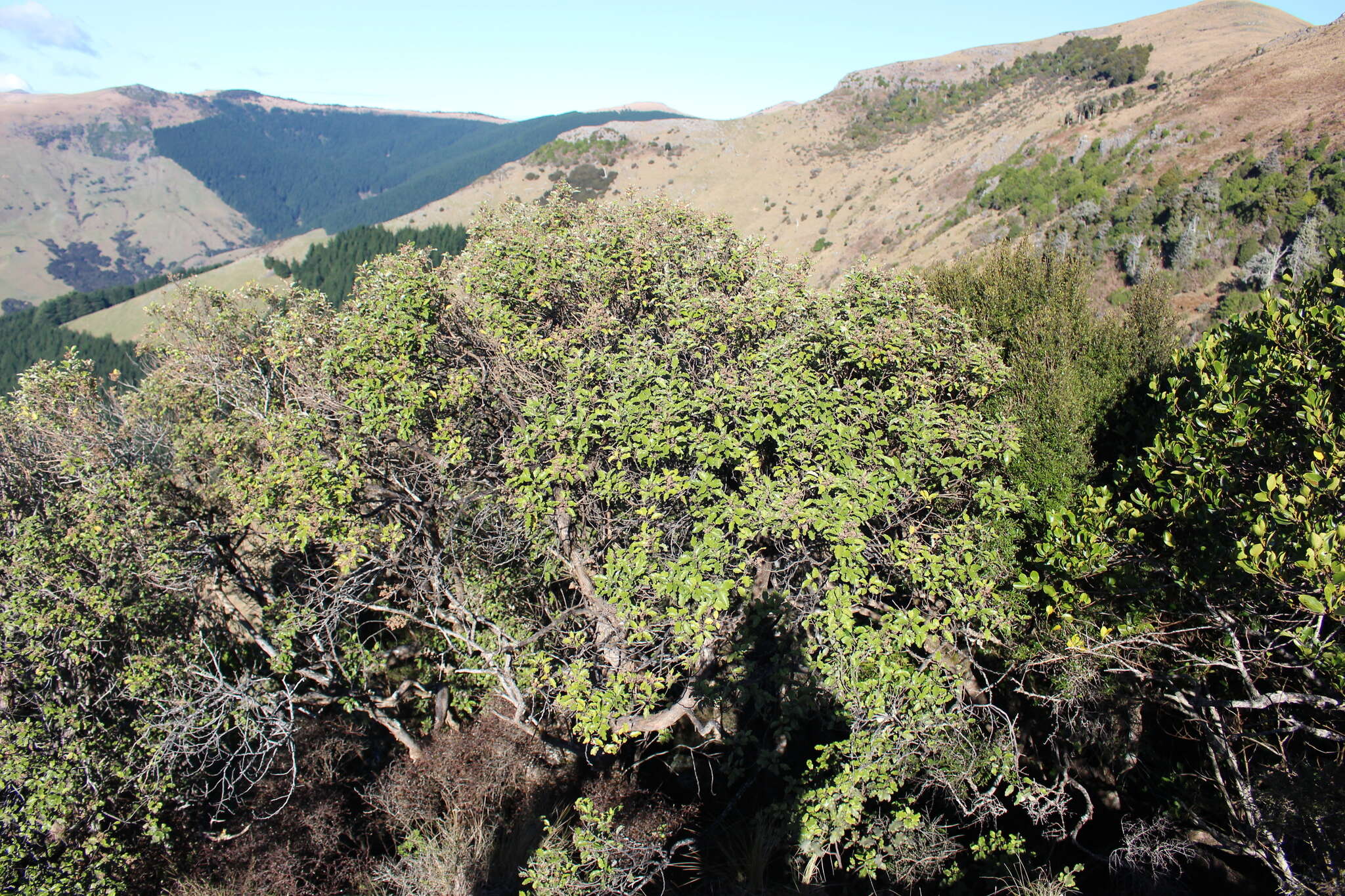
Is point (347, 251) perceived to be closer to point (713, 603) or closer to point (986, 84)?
point (986, 84)

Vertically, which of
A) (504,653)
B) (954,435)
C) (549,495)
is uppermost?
(954,435)

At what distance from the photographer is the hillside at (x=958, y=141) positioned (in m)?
29.7

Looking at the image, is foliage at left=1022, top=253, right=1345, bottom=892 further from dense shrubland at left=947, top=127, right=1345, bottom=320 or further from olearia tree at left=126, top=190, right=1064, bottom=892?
dense shrubland at left=947, top=127, right=1345, bottom=320

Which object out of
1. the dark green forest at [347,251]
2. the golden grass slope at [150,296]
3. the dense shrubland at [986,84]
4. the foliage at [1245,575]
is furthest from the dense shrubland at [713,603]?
the golden grass slope at [150,296]

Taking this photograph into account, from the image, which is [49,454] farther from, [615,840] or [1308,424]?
[1308,424]

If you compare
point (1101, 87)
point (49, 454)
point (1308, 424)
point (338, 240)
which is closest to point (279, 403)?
point (49, 454)

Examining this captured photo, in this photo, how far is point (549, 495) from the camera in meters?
8.55

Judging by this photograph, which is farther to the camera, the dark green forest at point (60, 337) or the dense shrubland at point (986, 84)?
the dark green forest at point (60, 337)

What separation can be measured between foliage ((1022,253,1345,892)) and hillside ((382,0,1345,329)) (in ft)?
37.9

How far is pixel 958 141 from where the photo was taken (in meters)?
55.8

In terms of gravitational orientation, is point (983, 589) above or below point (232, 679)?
above

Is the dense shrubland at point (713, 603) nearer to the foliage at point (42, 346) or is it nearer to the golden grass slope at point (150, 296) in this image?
the foliage at point (42, 346)

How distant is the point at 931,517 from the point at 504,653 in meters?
6.60

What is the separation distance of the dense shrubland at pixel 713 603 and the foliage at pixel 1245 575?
0.05m
